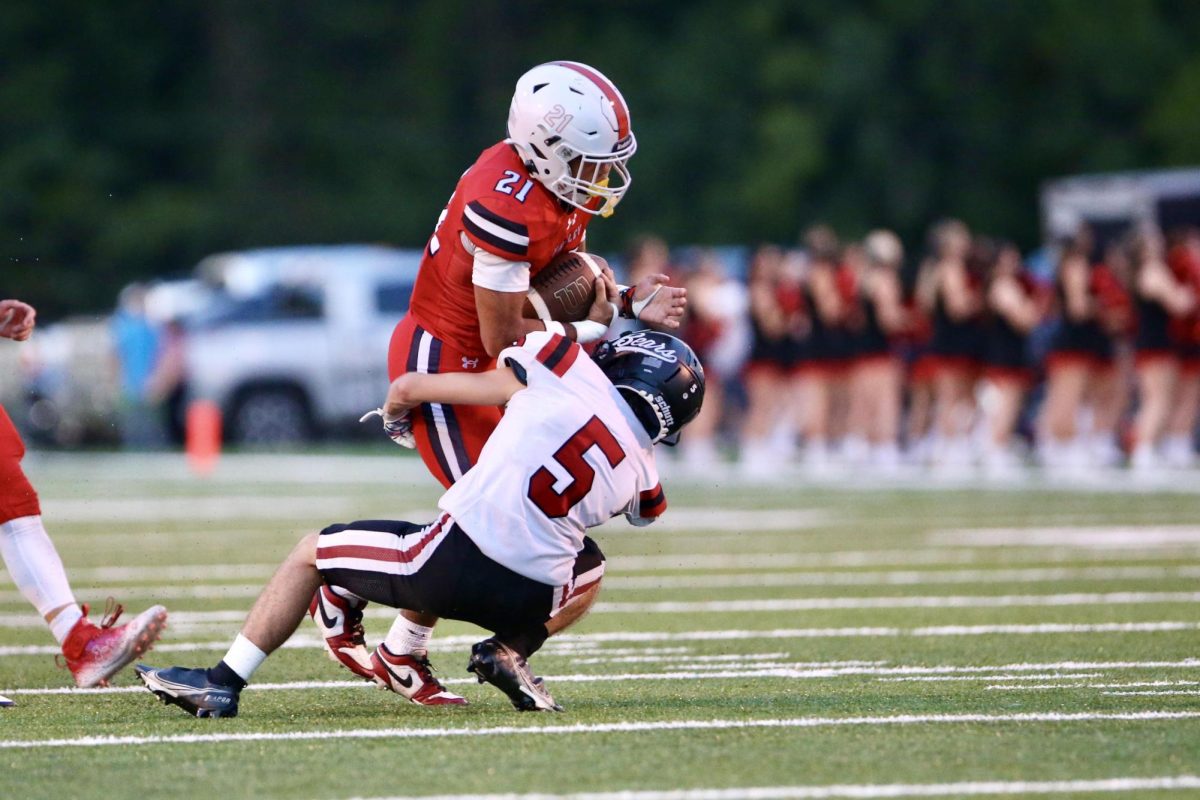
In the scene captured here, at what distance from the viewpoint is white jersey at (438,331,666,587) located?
4.96 m

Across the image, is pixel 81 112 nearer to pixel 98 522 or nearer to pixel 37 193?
pixel 37 193

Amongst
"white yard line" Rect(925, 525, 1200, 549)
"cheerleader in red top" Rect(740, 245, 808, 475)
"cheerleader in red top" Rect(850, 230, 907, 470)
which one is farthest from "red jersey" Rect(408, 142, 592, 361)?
"cheerleader in red top" Rect(740, 245, 808, 475)

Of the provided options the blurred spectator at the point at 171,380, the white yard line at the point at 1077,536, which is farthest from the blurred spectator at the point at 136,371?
the white yard line at the point at 1077,536

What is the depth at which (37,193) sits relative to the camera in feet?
109

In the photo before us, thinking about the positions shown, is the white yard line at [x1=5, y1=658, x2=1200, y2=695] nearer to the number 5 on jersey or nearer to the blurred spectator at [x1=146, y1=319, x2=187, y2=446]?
the number 5 on jersey

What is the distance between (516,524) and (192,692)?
0.87m

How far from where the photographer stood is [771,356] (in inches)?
719

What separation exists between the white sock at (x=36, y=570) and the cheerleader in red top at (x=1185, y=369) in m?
11.1

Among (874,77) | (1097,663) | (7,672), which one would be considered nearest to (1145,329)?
(1097,663)

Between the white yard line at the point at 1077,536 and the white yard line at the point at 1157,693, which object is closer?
the white yard line at the point at 1157,693

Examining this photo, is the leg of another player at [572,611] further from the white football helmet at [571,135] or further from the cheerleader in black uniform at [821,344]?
the cheerleader in black uniform at [821,344]

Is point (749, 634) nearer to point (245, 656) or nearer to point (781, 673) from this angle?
point (781, 673)

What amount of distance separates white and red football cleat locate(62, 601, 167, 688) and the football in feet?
4.09

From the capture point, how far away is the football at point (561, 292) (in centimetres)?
566
